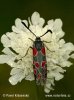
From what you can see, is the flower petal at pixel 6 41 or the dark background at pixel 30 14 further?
the dark background at pixel 30 14

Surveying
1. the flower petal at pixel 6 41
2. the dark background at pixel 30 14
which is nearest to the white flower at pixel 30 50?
the flower petal at pixel 6 41

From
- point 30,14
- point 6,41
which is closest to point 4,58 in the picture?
point 6,41

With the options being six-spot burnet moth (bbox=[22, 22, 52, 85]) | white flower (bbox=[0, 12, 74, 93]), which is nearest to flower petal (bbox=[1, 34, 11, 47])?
white flower (bbox=[0, 12, 74, 93])

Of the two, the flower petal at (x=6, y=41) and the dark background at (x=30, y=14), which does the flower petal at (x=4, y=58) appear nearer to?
the flower petal at (x=6, y=41)

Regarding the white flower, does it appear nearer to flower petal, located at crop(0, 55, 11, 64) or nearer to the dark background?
flower petal, located at crop(0, 55, 11, 64)

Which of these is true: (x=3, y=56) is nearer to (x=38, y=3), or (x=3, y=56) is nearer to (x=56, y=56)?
(x=56, y=56)

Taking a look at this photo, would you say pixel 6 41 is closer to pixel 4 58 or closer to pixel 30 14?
pixel 4 58

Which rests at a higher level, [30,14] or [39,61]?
[30,14]

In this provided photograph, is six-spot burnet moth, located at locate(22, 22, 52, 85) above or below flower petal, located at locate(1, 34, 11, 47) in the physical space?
below

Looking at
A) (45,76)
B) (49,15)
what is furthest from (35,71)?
(49,15)
